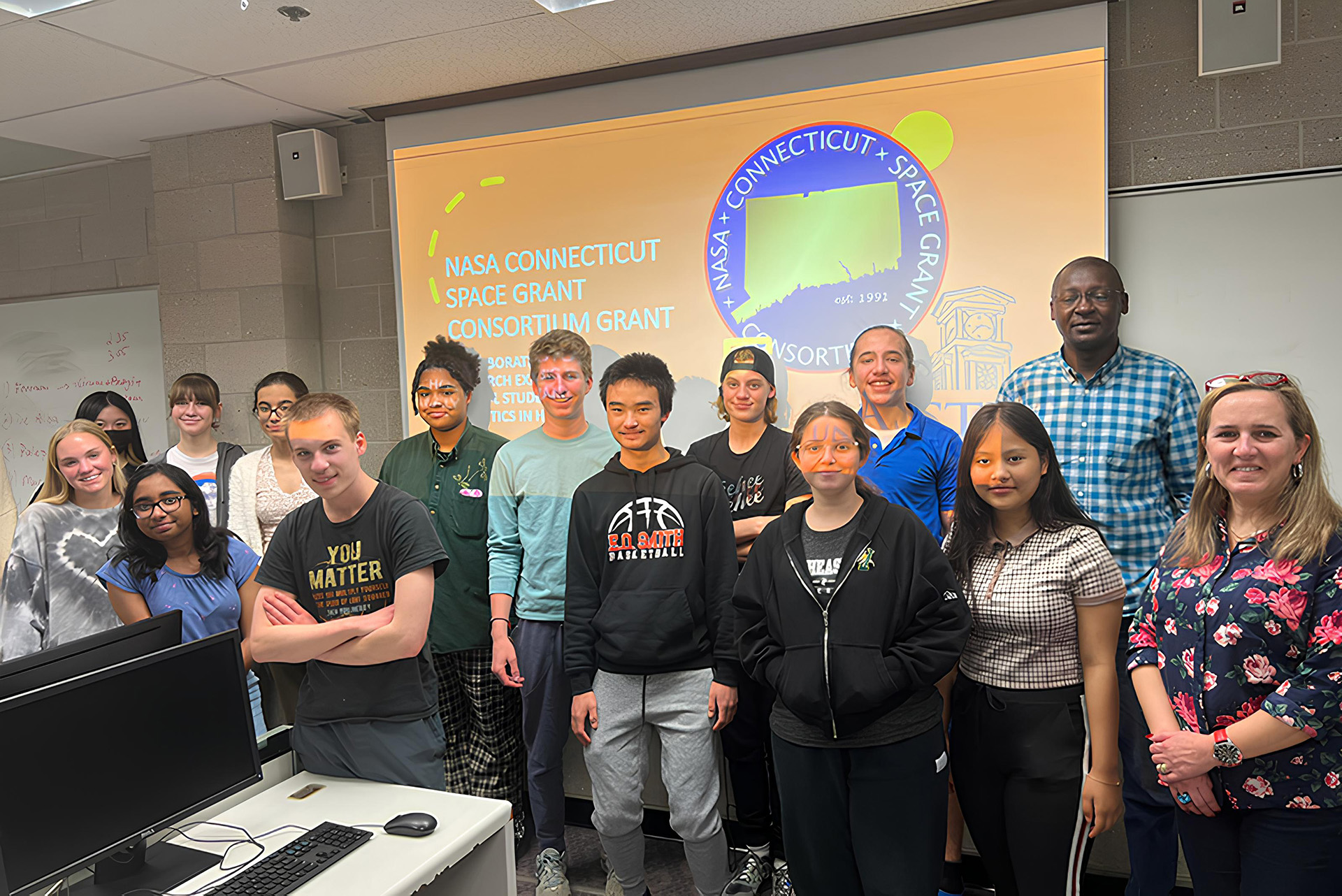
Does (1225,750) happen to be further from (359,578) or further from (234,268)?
(234,268)

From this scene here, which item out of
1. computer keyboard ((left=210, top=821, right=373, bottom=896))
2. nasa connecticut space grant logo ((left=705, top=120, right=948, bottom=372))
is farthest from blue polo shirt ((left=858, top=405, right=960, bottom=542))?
computer keyboard ((left=210, top=821, right=373, bottom=896))

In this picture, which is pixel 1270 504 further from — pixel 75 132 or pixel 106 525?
pixel 75 132

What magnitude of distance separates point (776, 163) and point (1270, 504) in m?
1.80

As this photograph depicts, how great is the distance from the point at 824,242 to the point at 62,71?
8.66ft

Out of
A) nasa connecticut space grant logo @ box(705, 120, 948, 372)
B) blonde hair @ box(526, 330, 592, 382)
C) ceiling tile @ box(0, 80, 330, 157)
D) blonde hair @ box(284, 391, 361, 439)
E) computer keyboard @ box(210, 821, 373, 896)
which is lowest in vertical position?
computer keyboard @ box(210, 821, 373, 896)

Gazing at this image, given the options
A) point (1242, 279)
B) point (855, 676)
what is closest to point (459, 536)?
point (855, 676)

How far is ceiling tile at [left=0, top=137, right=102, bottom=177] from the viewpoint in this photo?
12.9 ft

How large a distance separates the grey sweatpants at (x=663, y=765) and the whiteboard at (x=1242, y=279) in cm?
170

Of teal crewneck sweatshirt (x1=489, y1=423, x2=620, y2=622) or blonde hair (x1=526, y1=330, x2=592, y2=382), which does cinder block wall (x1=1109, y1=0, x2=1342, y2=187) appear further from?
teal crewneck sweatshirt (x1=489, y1=423, x2=620, y2=622)

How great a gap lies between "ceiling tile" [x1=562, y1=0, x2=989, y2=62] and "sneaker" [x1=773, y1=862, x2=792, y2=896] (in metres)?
2.55

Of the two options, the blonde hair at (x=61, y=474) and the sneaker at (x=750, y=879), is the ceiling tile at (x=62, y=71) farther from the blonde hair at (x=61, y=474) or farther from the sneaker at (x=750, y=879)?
the sneaker at (x=750, y=879)

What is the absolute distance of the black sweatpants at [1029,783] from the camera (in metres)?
1.96

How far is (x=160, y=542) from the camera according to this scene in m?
2.42

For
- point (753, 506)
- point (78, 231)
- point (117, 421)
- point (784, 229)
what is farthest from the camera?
point (78, 231)
